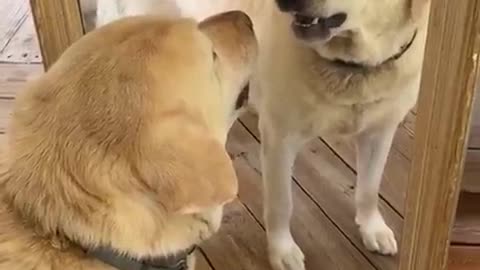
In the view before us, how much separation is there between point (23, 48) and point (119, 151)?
4.37 ft

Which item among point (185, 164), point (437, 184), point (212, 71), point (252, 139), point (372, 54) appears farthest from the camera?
point (252, 139)

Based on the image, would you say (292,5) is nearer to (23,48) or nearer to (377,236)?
(377,236)

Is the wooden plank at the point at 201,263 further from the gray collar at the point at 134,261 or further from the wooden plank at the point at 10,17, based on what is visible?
the wooden plank at the point at 10,17

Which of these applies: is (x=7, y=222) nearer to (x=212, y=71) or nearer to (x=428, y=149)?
(x=212, y=71)

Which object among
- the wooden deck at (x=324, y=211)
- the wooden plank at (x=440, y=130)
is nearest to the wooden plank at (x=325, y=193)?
the wooden deck at (x=324, y=211)

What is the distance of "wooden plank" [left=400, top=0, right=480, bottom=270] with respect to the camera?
101cm

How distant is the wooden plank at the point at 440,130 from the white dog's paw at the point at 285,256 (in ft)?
1.10

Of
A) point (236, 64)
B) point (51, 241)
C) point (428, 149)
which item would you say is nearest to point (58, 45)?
point (236, 64)

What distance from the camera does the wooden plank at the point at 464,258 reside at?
160 cm

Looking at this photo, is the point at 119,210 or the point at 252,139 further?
the point at 252,139

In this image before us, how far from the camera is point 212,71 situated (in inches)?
41.3

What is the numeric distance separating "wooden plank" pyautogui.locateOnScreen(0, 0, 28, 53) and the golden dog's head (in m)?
1.28

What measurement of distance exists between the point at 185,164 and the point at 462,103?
392 mm

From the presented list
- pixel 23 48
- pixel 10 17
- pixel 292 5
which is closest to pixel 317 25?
pixel 292 5
